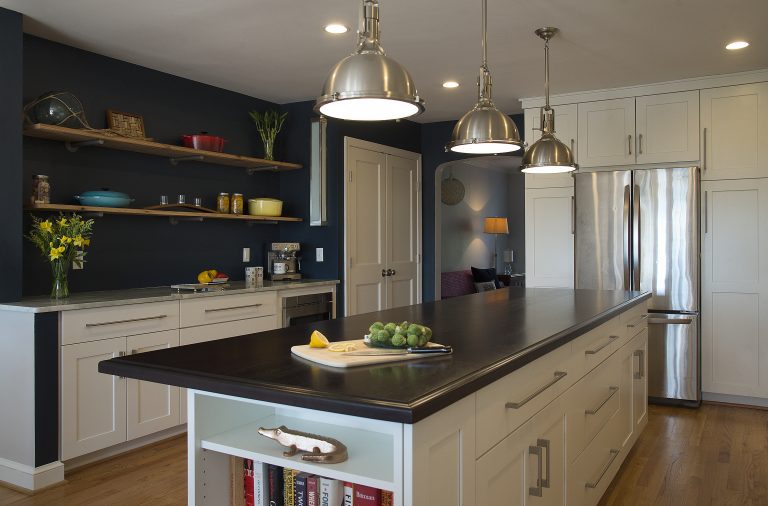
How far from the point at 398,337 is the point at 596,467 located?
1.48 meters

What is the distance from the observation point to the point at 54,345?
3252 mm

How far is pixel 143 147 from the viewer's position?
4.18 meters

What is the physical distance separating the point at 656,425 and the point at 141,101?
13.9 feet

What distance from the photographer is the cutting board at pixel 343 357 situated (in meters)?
1.71

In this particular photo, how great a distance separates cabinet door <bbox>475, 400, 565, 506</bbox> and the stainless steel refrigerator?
2834 millimetres

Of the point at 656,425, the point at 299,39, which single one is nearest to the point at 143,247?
the point at 299,39

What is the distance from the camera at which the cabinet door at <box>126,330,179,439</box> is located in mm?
3658

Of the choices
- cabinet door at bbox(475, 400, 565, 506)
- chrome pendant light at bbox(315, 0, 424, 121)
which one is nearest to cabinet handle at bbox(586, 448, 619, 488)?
cabinet door at bbox(475, 400, 565, 506)

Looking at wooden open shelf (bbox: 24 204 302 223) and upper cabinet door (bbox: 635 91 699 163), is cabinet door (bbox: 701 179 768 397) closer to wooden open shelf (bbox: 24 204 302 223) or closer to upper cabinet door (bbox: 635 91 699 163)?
upper cabinet door (bbox: 635 91 699 163)

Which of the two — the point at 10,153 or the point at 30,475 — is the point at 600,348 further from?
the point at 10,153

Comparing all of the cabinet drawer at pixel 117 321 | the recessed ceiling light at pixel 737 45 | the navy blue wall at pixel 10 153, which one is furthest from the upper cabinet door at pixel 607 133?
the navy blue wall at pixel 10 153

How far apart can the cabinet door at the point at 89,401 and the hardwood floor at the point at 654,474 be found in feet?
0.55

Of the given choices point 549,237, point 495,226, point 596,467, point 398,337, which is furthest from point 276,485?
point 495,226

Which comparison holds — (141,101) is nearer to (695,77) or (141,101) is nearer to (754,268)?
(695,77)
